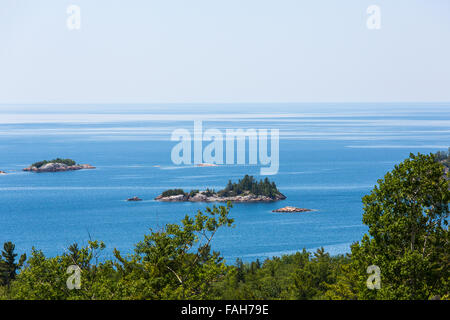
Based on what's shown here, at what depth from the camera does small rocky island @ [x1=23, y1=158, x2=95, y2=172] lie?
358ft

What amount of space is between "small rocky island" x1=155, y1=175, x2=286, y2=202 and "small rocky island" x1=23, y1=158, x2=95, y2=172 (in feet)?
101

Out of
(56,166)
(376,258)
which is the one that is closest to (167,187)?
(56,166)

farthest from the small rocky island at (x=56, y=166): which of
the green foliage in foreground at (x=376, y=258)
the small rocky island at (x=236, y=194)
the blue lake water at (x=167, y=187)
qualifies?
the green foliage in foreground at (x=376, y=258)

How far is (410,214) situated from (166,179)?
3329 inches

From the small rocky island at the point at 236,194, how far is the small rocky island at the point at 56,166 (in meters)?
30.9

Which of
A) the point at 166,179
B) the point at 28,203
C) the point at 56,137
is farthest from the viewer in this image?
the point at 56,137

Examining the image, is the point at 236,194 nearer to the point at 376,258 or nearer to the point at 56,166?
the point at 56,166

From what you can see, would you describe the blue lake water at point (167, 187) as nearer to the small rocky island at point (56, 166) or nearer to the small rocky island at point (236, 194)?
the small rocky island at point (236, 194)

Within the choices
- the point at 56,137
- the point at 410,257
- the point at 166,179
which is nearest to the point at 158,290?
the point at 410,257

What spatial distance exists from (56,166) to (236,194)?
128 feet

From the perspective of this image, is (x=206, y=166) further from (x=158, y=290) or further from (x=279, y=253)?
(x=158, y=290)

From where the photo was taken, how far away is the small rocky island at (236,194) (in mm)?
83000

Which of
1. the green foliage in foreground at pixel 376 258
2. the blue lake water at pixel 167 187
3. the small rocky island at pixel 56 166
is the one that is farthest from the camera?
the small rocky island at pixel 56 166
